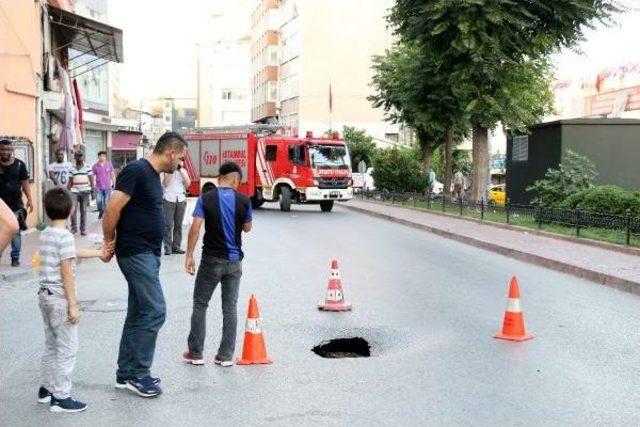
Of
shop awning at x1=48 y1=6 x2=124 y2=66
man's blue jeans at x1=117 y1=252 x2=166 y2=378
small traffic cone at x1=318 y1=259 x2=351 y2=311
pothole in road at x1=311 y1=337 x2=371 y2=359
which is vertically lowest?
pothole in road at x1=311 y1=337 x2=371 y2=359

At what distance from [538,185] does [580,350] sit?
15112 mm

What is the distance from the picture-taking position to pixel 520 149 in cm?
2822

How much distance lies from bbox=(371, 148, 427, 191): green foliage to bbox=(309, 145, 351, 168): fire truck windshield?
6835 mm

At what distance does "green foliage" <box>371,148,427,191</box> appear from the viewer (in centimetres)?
3684

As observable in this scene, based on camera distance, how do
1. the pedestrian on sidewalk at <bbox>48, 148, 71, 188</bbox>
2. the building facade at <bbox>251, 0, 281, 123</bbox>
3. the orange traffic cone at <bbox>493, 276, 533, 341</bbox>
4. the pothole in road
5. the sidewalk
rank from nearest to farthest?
the pothole in road, the orange traffic cone at <bbox>493, 276, 533, 341</bbox>, the sidewalk, the pedestrian on sidewalk at <bbox>48, 148, 71, 188</bbox>, the building facade at <bbox>251, 0, 281, 123</bbox>

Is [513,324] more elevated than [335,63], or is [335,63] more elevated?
[335,63]

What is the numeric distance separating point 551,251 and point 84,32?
49.9 feet

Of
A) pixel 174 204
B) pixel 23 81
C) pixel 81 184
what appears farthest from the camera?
pixel 23 81

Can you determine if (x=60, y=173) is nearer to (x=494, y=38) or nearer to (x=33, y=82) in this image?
(x=33, y=82)

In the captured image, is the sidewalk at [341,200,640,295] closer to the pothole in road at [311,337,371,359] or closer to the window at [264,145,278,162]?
the pothole in road at [311,337,371,359]

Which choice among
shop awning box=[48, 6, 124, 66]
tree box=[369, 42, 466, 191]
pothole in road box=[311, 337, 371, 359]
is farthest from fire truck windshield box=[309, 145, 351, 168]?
pothole in road box=[311, 337, 371, 359]

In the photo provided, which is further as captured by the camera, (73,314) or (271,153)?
(271,153)

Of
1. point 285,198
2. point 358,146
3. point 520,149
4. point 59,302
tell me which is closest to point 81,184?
point 59,302

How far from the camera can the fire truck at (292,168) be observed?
2944cm
